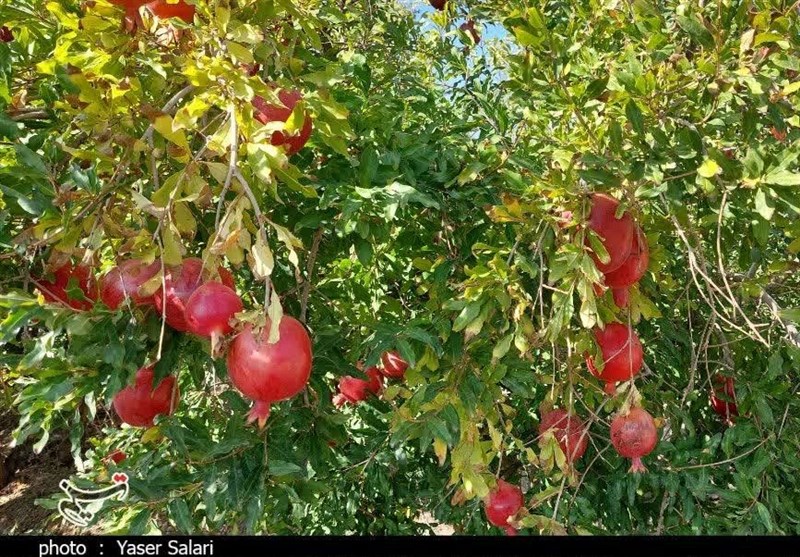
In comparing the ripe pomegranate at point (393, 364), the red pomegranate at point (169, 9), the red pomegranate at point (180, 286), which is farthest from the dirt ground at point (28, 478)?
the red pomegranate at point (169, 9)

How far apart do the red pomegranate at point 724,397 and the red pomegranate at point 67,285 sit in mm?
1455

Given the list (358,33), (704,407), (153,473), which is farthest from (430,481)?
(358,33)

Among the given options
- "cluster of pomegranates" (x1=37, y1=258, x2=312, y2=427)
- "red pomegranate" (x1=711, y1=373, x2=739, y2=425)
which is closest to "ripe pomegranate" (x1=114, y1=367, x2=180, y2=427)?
"cluster of pomegranates" (x1=37, y1=258, x2=312, y2=427)

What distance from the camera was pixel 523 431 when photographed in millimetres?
1880

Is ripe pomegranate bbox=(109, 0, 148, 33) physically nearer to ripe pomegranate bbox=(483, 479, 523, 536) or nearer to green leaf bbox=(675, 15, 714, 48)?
green leaf bbox=(675, 15, 714, 48)

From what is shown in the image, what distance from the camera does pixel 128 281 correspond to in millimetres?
952

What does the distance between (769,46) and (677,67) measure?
0.17 meters

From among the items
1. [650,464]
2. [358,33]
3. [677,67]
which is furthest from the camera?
[358,33]

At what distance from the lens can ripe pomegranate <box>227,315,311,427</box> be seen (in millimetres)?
820

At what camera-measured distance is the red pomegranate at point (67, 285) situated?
1.07 metres

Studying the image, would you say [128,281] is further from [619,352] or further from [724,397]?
[724,397]

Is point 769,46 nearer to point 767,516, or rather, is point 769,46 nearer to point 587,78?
point 587,78

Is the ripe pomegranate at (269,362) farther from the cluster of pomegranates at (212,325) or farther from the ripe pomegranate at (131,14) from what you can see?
the ripe pomegranate at (131,14)

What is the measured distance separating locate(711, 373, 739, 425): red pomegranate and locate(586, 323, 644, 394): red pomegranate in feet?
2.00
